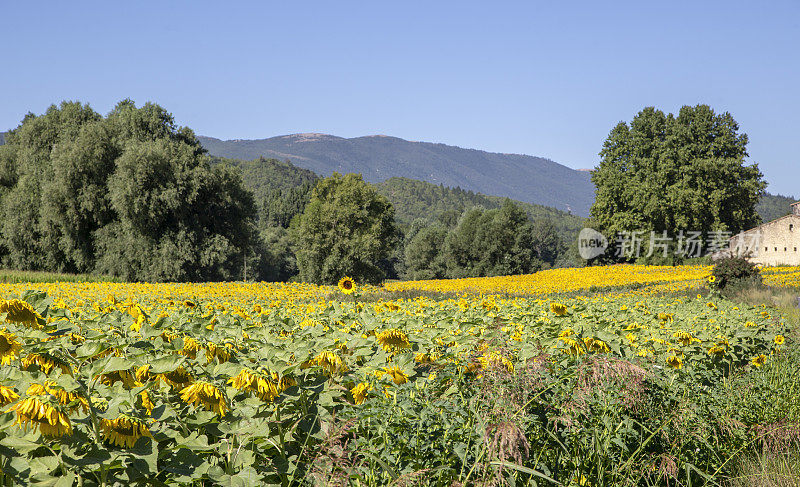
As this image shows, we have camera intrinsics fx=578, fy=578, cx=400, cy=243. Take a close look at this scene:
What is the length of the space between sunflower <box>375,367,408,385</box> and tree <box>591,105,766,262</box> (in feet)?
127

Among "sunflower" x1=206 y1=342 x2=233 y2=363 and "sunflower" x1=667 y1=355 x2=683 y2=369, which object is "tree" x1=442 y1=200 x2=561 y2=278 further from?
"sunflower" x1=206 y1=342 x2=233 y2=363

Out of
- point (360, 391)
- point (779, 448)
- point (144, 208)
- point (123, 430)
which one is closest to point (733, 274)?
point (779, 448)

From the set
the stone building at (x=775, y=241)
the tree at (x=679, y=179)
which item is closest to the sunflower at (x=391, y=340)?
the tree at (x=679, y=179)

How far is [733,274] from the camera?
18469mm

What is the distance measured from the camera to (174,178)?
93.5ft

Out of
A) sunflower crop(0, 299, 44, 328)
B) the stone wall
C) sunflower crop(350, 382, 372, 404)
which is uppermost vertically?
the stone wall

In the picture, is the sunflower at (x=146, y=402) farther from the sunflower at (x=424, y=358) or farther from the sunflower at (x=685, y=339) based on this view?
the sunflower at (x=685, y=339)

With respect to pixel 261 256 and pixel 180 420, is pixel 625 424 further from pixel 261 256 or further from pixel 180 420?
pixel 261 256

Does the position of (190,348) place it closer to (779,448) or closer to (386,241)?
(779,448)

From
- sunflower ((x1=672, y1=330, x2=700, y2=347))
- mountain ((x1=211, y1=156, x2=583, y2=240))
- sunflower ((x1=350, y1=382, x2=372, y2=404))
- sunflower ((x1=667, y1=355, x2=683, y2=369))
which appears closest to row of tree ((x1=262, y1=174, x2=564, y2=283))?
sunflower ((x1=672, y1=330, x2=700, y2=347))

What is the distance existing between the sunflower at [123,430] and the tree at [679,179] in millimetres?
39950

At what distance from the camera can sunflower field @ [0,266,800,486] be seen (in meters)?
1.79

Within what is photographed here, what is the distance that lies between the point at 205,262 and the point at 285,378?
28.3 meters

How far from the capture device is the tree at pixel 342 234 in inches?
1423
